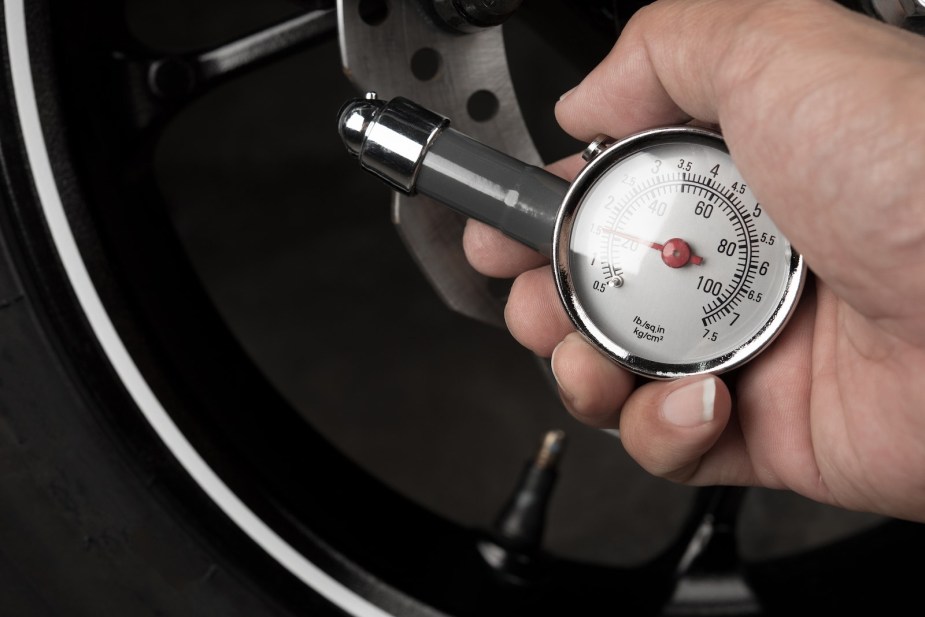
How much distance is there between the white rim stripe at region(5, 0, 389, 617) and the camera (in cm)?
60

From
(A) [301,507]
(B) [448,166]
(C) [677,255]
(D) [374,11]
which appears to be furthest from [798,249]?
(A) [301,507]

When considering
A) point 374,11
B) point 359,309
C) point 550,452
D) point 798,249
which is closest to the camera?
point 798,249

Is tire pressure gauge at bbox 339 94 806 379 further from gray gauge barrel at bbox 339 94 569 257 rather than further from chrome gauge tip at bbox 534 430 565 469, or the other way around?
chrome gauge tip at bbox 534 430 565 469

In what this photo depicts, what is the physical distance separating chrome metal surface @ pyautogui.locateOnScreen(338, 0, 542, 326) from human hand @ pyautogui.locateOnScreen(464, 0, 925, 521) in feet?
0.15

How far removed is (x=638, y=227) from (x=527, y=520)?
375mm

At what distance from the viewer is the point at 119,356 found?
2.08ft

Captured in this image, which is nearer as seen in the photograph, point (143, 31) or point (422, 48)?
point (422, 48)

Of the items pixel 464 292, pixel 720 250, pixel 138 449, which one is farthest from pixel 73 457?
pixel 720 250

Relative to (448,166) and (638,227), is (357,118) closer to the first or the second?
(448,166)

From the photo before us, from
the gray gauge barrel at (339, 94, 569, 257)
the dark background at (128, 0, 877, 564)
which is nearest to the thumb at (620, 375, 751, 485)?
the gray gauge barrel at (339, 94, 569, 257)

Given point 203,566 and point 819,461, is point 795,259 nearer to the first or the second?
point 819,461

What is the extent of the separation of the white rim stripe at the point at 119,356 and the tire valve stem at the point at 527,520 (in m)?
0.17

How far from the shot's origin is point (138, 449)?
2.06 feet

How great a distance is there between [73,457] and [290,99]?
72 cm
